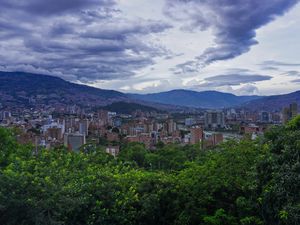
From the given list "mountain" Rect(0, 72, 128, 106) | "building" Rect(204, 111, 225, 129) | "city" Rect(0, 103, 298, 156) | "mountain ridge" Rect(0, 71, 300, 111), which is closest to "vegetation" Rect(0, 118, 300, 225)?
"city" Rect(0, 103, 298, 156)

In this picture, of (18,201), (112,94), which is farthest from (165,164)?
(112,94)

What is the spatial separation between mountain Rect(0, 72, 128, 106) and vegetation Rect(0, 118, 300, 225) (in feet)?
336

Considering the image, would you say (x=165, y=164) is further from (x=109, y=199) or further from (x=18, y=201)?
(x=18, y=201)

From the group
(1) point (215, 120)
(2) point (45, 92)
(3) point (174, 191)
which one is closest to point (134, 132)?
(1) point (215, 120)

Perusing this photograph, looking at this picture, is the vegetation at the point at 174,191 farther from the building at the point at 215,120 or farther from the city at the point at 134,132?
the building at the point at 215,120

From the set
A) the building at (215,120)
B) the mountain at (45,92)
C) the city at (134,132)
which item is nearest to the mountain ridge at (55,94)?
the mountain at (45,92)

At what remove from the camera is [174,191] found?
982cm

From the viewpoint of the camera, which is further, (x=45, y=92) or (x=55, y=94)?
(x=45, y=92)

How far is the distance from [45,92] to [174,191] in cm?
12535

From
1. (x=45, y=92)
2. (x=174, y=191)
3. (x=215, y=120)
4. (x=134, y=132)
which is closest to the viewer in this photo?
(x=174, y=191)

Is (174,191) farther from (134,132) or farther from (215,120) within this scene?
(215,120)

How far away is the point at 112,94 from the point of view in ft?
520

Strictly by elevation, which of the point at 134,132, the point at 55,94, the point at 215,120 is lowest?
the point at 134,132

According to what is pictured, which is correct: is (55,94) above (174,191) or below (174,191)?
above
